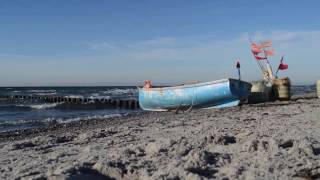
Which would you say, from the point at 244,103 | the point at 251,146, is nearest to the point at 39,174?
the point at 251,146

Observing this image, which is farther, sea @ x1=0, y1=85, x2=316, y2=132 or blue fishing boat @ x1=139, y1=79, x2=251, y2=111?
blue fishing boat @ x1=139, y1=79, x2=251, y2=111

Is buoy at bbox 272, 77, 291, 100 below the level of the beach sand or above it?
above

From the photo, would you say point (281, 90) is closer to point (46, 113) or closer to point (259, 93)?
point (259, 93)

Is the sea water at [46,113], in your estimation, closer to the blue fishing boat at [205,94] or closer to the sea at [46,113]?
the sea at [46,113]

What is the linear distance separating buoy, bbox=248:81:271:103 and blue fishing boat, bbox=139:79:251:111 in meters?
2.22

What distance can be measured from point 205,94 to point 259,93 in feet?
13.7

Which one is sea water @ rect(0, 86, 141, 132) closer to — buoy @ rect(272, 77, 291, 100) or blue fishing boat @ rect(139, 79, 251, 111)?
blue fishing boat @ rect(139, 79, 251, 111)

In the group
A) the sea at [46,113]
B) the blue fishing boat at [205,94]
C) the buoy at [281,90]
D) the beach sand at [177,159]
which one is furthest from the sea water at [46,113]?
the beach sand at [177,159]

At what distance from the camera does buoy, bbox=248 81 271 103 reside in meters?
24.5

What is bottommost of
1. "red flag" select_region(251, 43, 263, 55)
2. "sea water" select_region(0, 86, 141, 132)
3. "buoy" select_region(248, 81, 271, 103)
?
"sea water" select_region(0, 86, 141, 132)

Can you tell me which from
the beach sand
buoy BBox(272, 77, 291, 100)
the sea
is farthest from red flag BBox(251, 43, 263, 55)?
the beach sand

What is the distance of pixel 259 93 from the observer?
24609 mm

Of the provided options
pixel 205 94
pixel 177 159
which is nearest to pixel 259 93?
pixel 205 94

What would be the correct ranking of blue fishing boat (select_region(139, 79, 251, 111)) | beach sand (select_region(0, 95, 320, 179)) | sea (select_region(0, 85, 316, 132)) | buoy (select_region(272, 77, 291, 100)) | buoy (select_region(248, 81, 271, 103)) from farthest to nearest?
1. buoy (select_region(272, 77, 291, 100))
2. buoy (select_region(248, 81, 271, 103))
3. blue fishing boat (select_region(139, 79, 251, 111))
4. sea (select_region(0, 85, 316, 132))
5. beach sand (select_region(0, 95, 320, 179))
